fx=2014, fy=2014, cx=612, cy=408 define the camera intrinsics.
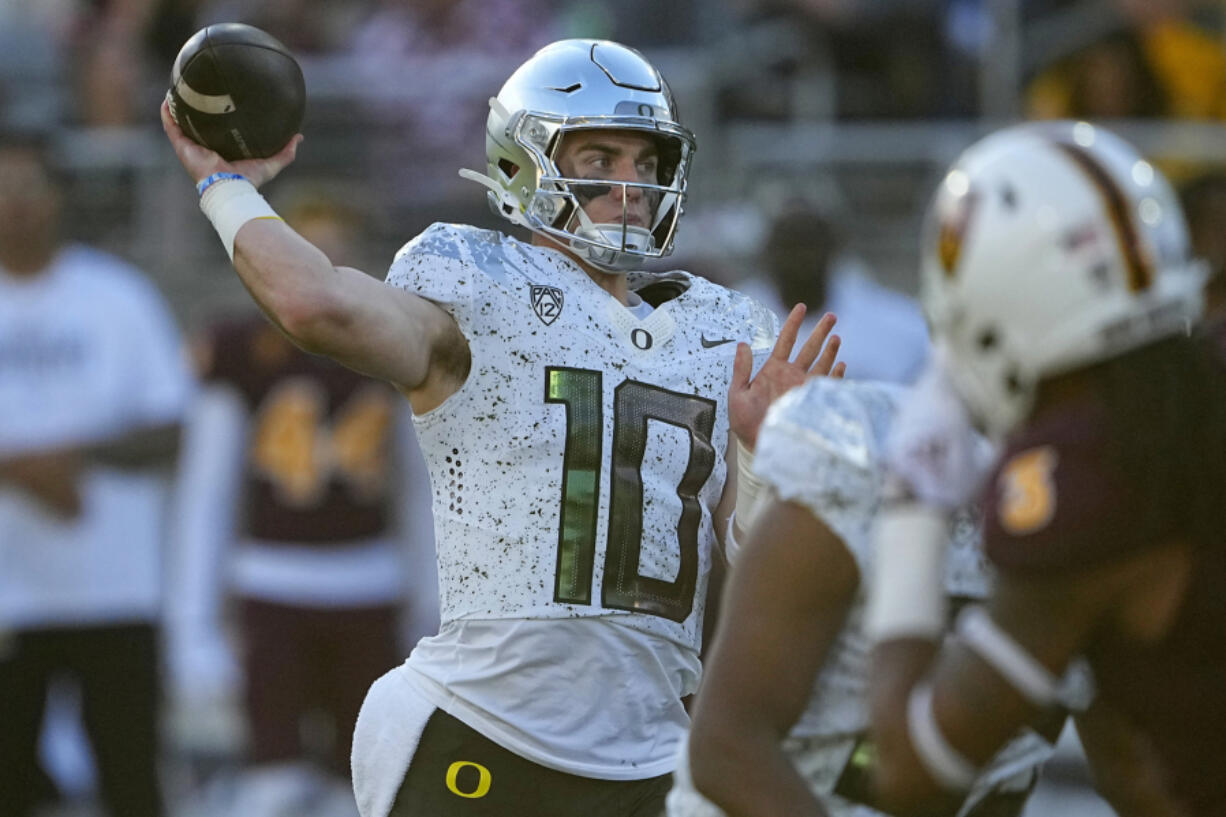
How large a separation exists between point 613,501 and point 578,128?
2.19ft

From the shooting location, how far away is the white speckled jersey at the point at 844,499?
244 cm

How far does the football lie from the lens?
3326mm

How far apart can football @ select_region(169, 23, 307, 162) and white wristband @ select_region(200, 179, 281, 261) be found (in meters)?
0.08

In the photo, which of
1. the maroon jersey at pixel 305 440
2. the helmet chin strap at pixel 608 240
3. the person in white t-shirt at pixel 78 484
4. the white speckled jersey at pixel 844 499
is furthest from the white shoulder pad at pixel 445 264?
the maroon jersey at pixel 305 440

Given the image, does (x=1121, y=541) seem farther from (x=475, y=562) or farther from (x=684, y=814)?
(x=475, y=562)

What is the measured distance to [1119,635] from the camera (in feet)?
7.08

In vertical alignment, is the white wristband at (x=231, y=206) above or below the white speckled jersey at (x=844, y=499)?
above

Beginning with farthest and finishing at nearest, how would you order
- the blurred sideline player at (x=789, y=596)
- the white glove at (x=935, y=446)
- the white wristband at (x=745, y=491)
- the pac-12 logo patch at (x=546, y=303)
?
the pac-12 logo patch at (x=546, y=303)
the white wristband at (x=745, y=491)
the blurred sideline player at (x=789, y=596)
the white glove at (x=935, y=446)

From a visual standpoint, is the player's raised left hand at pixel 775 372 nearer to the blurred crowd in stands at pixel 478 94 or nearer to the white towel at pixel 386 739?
the white towel at pixel 386 739

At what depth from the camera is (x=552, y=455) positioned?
337 centimetres

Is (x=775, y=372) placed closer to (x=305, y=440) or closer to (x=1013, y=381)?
(x=1013, y=381)

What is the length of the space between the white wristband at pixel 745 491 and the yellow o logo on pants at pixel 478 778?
579 millimetres

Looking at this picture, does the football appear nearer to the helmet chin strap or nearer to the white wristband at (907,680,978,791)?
the helmet chin strap

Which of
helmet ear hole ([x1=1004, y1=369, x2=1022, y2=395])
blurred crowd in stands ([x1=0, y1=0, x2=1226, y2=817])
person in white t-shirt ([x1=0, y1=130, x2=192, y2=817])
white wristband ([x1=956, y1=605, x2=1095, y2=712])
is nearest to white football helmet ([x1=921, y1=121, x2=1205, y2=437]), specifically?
helmet ear hole ([x1=1004, y1=369, x2=1022, y2=395])
